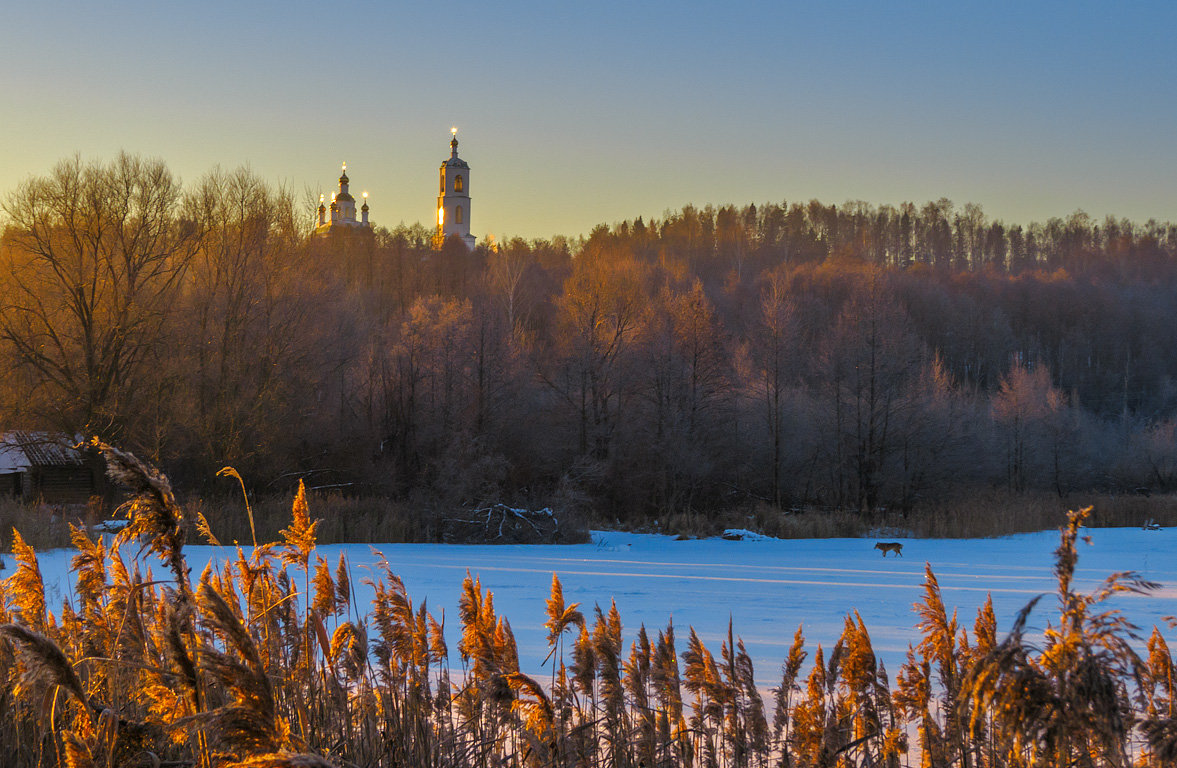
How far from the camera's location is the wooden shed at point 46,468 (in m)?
23.1

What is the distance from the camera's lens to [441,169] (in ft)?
350

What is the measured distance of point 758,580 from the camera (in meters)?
13.7

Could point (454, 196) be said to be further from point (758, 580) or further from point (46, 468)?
point (758, 580)

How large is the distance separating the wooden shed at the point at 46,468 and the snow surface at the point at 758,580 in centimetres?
1049

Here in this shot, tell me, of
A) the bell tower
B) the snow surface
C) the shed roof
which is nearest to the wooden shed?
the shed roof

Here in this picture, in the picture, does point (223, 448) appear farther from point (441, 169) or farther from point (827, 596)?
point (441, 169)

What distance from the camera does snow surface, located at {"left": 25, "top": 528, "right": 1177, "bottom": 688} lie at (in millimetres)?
9094

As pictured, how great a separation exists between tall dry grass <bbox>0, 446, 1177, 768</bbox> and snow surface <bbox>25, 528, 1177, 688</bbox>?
2034 millimetres


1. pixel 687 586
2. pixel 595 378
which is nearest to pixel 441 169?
pixel 595 378

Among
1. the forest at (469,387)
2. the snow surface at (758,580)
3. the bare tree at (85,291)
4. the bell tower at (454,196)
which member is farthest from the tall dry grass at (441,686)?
the bell tower at (454,196)

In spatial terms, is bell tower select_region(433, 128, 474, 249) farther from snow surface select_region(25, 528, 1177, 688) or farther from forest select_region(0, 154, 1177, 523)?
snow surface select_region(25, 528, 1177, 688)

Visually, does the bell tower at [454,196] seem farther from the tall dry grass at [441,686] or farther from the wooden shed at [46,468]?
the tall dry grass at [441,686]

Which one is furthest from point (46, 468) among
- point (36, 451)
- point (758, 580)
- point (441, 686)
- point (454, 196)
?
point (454, 196)

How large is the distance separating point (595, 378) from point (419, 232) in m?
44.4
